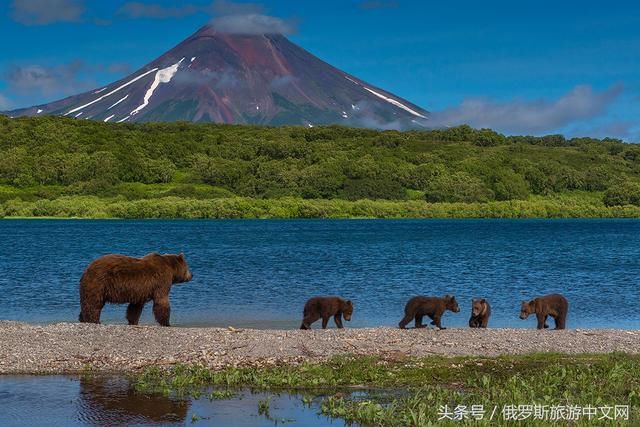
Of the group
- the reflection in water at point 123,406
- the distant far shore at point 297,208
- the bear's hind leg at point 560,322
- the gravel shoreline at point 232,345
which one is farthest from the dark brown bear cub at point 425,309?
the distant far shore at point 297,208

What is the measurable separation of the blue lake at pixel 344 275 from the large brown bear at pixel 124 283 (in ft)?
17.3

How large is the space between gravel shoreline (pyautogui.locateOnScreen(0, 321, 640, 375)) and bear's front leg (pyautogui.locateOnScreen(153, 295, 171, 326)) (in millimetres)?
1105

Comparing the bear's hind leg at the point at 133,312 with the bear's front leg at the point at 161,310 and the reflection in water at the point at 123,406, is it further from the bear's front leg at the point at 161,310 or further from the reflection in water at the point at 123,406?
the reflection in water at the point at 123,406

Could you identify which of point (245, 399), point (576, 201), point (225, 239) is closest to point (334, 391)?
point (245, 399)

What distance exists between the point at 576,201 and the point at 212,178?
70864 mm

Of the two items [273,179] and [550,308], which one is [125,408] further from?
[273,179]

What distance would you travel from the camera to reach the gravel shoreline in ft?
50.2

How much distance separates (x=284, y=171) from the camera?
537 feet

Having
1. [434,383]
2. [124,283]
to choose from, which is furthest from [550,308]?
[124,283]

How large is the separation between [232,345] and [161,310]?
3272mm

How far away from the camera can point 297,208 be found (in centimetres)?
15125

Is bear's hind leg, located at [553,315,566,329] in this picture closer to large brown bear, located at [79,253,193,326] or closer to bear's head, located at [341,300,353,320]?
bear's head, located at [341,300,353,320]

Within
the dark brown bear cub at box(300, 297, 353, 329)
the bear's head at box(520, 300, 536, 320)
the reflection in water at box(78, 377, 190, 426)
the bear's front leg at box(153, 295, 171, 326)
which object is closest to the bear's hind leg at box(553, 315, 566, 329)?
the bear's head at box(520, 300, 536, 320)

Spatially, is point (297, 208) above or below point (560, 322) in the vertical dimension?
above
